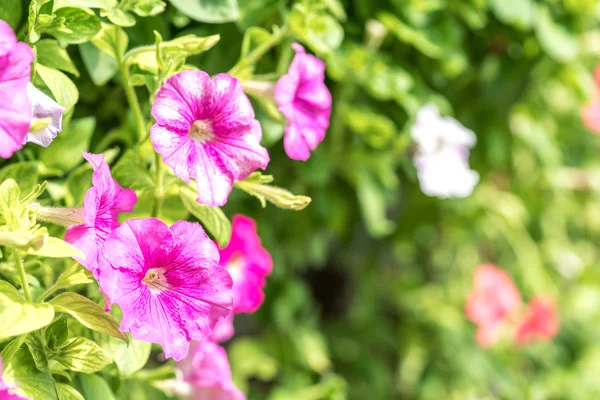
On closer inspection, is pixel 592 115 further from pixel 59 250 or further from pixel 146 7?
pixel 59 250

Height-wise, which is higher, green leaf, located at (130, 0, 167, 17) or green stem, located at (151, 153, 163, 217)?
green leaf, located at (130, 0, 167, 17)

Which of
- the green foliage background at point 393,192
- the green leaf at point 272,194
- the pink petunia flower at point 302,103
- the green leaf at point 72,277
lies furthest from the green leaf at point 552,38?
the green leaf at point 72,277

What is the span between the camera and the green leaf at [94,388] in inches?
28.0

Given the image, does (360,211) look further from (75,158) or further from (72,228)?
(72,228)

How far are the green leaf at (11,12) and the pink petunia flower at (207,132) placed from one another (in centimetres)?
21

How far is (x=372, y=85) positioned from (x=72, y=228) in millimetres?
693

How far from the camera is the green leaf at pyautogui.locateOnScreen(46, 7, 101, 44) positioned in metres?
0.68

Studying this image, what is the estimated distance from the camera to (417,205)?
5.23 ft

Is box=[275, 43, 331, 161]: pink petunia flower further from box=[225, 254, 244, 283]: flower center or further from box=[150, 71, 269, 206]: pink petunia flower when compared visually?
box=[225, 254, 244, 283]: flower center

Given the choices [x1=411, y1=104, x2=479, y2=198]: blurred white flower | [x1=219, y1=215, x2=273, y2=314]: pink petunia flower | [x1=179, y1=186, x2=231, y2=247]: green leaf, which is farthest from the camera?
[x1=411, y1=104, x2=479, y2=198]: blurred white flower

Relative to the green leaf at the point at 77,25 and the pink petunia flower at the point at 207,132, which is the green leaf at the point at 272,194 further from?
the green leaf at the point at 77,25

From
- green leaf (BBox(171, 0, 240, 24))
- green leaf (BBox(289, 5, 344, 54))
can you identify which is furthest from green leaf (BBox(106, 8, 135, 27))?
green leaf (BBox(289, 5, 344, 54))

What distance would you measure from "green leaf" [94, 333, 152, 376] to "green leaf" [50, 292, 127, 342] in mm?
107

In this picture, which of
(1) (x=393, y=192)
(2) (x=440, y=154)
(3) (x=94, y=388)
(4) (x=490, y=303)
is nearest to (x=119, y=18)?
(3) (x=94, y=388)
